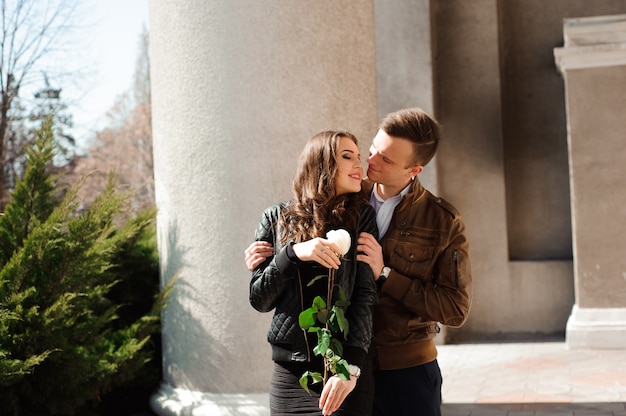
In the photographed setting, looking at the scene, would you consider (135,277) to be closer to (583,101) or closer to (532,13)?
(583,101)

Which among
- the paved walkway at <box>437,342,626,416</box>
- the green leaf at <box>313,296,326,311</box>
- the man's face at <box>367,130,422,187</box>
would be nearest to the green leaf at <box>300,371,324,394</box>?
the green leaf at <box>313,296,326,311</box>

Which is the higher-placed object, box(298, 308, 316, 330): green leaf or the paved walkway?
box(298, 308, 316, 330): green leaf

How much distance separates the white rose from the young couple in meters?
0.02

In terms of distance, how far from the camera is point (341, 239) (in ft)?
8.51

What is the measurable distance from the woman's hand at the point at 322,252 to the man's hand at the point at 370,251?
5.6 inches

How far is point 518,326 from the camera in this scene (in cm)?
1030

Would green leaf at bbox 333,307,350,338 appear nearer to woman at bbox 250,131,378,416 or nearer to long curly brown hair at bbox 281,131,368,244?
woman at bbox 250,131,378,416

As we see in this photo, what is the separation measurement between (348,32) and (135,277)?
9.10 feet


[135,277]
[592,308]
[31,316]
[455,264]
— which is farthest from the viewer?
A: [592,308]

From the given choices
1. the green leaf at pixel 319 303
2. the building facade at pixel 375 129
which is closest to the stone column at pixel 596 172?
the building facade at pixel 375 129

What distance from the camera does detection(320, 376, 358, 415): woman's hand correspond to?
2.58m

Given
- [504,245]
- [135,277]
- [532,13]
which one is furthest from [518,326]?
[135,277]

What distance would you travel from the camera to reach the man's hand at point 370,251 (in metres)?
2.72

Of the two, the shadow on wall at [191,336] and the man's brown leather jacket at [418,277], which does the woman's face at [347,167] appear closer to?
the man's brown leather jacket at [418,277]
